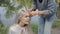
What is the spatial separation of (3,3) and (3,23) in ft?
1.58

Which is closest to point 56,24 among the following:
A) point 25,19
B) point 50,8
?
point 50,8

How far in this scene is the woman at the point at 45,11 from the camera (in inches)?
115

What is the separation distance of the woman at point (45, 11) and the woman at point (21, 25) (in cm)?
67

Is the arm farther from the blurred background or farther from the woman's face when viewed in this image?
the blurred background

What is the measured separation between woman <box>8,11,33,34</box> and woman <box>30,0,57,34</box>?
2.18 ft

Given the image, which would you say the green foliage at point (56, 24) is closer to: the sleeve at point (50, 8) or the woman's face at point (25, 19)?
the sleeve at point (50, 8)

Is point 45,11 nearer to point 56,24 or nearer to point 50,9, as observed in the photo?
point 50,9

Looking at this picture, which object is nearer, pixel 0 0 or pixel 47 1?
pixel 47 1

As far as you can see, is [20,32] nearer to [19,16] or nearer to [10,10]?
[19,16]

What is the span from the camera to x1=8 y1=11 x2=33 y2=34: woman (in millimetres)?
1841

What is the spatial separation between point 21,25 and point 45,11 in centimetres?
101

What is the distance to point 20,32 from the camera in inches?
72.9

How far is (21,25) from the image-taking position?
1.90m

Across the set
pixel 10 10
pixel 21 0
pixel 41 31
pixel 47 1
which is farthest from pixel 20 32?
pixel 10 10
